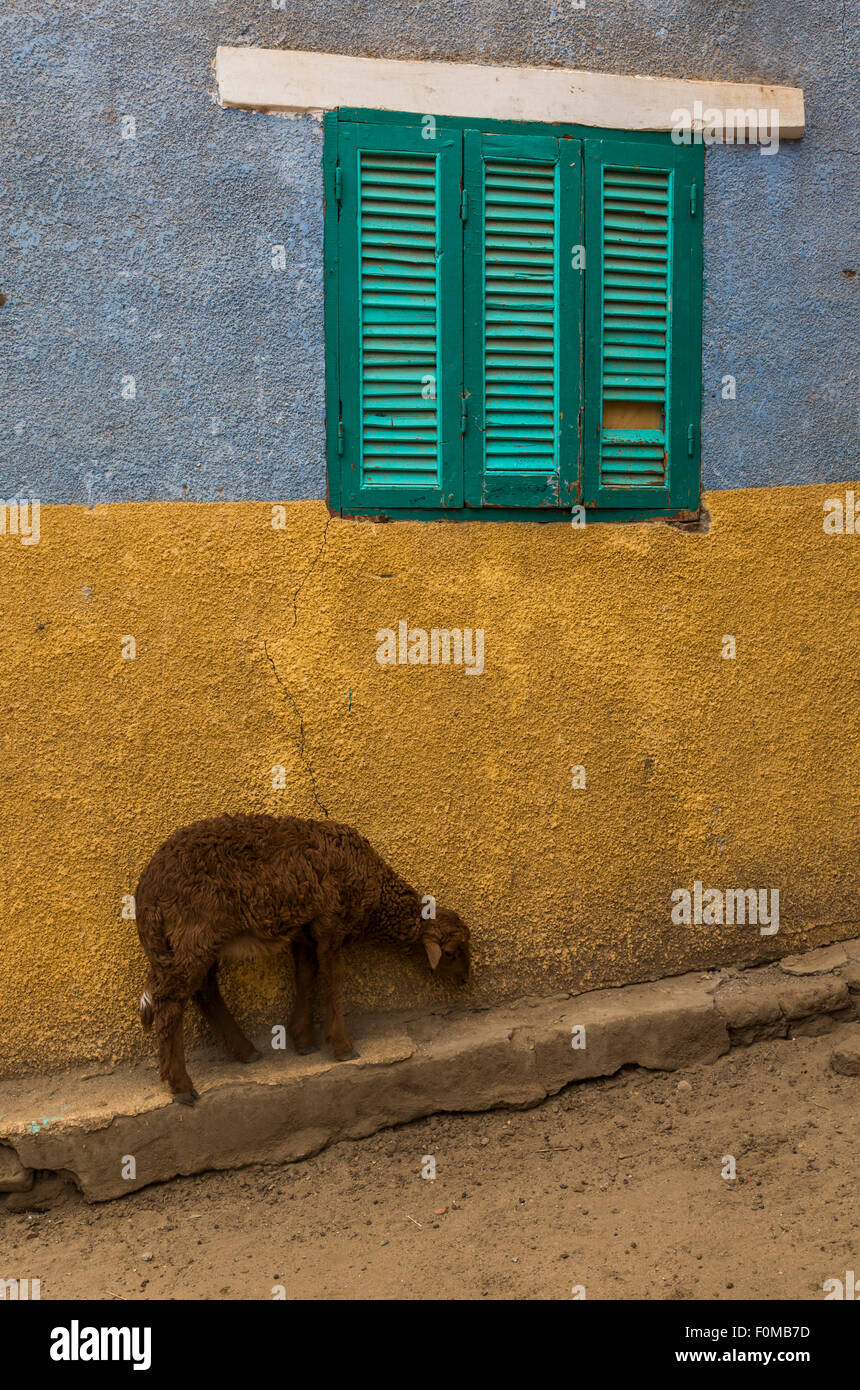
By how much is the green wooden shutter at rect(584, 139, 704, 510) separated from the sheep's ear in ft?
6.17

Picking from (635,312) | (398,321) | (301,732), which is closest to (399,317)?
(398,321)

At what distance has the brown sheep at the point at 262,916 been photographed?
3.75m

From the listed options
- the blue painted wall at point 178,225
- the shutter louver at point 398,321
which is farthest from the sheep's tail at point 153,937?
the shutter louver at point 398,321

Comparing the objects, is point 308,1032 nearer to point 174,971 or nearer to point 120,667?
point 174,971

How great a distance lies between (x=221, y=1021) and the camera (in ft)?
13.2

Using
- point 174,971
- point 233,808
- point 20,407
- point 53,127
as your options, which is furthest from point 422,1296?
point 53,127

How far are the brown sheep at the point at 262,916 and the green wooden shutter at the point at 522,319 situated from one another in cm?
156

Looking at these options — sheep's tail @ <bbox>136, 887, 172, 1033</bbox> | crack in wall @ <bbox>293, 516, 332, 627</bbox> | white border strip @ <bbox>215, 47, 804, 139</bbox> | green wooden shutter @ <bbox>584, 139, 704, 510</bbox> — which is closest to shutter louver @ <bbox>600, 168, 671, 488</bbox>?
green wooden shutter @ <bbox>584, 139, 704, 510</bbox>

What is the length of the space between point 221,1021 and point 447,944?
897 millimetres

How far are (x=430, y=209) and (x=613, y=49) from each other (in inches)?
41.0

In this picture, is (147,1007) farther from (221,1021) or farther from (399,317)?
(399,317)

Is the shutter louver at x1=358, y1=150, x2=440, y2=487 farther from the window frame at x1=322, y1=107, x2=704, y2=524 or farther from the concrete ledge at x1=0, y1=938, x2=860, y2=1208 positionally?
the concrete ledge at x1=0, y1=938, x2=860, y2=1208

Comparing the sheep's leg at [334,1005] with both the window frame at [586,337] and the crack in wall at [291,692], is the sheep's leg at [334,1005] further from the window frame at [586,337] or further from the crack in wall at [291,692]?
the window frame at [586,337]

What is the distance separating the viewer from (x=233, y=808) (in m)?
4.15
